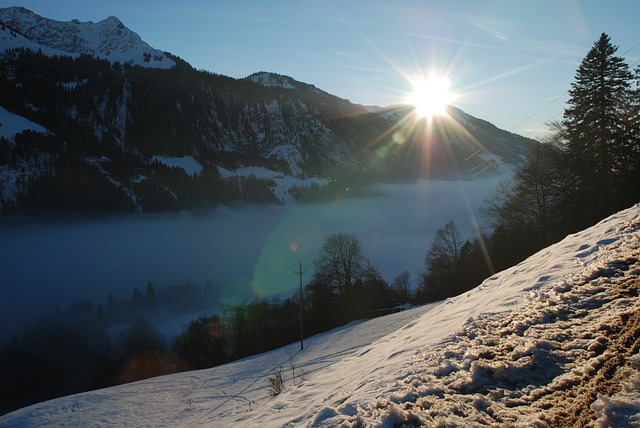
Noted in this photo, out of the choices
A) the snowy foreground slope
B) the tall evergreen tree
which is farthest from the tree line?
the snowy foreground slope

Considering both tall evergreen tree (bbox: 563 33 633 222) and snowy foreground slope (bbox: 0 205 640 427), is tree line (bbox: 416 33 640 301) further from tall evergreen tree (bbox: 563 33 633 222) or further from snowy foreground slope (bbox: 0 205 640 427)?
snowy foreground slope (bbox: 0 205 640 427)

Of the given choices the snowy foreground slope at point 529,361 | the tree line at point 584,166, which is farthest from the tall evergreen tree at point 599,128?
the snowy foreground slope at point 529,361

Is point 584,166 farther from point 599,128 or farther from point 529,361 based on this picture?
point 529,361

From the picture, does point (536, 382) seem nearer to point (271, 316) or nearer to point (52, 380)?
point (271, 316)

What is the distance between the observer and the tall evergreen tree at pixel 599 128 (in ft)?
77.0

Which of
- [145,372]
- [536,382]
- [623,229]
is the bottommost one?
[145,372]

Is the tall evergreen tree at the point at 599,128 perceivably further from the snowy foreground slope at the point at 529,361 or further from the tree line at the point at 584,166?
the snowy foreground slope at the point at 529,361

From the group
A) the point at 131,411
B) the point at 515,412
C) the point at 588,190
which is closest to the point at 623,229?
the point at 515,412

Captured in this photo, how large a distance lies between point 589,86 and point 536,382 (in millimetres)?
29318

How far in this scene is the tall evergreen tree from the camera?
23461mm

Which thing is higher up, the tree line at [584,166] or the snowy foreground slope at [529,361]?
the tree line at [584,166]

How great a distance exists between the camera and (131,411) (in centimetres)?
1817

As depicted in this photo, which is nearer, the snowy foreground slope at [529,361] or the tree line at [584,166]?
the snowy foreground slope at [529,361]

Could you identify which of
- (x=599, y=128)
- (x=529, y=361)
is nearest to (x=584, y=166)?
(x=599, y=128)
